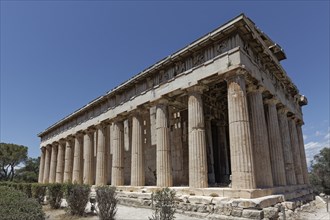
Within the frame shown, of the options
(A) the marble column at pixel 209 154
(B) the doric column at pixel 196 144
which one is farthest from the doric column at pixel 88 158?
(B) the doric column at pixel 196 144

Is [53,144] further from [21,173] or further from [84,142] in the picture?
[21,173]

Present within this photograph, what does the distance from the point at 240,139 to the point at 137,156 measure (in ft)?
27.5

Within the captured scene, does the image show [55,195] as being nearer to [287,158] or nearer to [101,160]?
[101,160]

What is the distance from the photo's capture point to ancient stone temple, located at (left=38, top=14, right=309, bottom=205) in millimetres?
12445

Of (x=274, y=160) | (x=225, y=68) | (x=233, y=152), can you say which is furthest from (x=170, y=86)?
(x=274, y=160)

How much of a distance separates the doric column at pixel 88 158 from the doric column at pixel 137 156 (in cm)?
790

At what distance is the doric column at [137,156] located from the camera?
56.6 ft

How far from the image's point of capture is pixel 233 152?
11.8 m

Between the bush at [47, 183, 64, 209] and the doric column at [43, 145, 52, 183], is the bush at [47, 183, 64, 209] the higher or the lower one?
the lower one

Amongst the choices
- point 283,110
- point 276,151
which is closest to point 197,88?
point 276,151

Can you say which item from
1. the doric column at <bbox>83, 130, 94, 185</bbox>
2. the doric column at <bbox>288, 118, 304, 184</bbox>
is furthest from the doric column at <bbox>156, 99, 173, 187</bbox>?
the doric column at <bbox>83, 130, 94, 185</bbox>

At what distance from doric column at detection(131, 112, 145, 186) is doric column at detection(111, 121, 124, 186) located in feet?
7.41

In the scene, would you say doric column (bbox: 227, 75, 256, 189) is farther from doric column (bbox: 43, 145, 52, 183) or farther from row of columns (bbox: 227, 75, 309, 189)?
doric column (bbox: 43, 145, 52, 183)

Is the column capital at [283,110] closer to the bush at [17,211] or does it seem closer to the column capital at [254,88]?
the column capital at [254,88]
